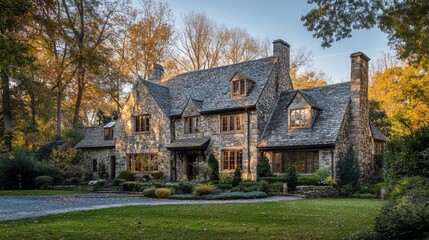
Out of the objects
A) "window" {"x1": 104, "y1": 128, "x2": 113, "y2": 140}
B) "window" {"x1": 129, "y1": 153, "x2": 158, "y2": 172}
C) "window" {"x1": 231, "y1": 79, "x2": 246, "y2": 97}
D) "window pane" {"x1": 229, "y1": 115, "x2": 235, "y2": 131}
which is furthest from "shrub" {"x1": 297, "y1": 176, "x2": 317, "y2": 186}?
"window" {"x1": 104, "y1": 128, "x2": 113, "y2": 140}

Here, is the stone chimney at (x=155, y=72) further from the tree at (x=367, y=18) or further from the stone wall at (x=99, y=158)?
the tree at (x=367, y=18)

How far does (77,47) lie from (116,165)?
1370 centimetres

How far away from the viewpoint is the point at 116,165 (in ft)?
108

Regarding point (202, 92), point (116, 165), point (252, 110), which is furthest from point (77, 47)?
point (252, 110)

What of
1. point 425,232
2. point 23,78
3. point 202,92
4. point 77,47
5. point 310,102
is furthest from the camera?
point 77,47

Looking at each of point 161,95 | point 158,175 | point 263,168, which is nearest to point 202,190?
point 263,168

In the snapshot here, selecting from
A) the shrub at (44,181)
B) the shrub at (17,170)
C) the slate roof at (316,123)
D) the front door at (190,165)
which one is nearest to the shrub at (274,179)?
the slate roof at (316,123)

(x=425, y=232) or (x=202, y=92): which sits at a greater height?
(x=202, y=92)

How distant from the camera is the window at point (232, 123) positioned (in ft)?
88.1

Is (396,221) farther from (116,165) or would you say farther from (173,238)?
(116,165)

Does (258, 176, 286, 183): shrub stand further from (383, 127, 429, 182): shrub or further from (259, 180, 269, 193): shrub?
(383, 127, 429, 182): shrub

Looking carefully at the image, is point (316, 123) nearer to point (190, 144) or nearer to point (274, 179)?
point (274, 179)

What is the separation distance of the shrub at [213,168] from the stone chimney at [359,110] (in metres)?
9.16

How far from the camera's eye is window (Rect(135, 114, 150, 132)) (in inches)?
1234
